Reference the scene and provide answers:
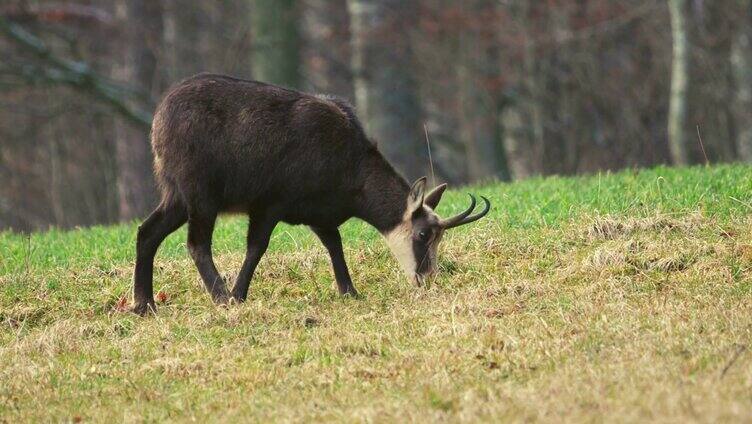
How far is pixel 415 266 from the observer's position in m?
10.2

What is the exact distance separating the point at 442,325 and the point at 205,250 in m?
2.25

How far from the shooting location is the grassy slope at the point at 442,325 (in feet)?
22.9

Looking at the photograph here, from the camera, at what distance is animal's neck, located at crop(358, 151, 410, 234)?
1027 centimetres

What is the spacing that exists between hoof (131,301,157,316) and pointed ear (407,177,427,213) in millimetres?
2153

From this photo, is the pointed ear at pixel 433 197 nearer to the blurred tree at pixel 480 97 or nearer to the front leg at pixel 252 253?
the front leg at pixel 252 253

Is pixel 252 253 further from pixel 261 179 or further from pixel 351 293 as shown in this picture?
pixel 351 293

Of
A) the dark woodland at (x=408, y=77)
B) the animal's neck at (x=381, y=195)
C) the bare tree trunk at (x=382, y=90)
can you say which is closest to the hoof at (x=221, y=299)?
the animal's neck at (x=381, y=195)

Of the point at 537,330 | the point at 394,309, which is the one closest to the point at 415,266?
the point at 394,309

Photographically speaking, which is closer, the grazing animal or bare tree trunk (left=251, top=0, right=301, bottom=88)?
the grazing animal

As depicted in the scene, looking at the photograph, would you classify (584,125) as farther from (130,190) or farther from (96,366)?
(96,366)

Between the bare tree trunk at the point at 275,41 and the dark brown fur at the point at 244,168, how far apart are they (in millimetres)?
10395

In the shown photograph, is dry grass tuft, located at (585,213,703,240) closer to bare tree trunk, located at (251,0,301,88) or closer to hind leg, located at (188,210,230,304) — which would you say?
hind leg, located at (188,210,230,304)

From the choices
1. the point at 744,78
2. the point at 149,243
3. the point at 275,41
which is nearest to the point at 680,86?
the point at 744,78

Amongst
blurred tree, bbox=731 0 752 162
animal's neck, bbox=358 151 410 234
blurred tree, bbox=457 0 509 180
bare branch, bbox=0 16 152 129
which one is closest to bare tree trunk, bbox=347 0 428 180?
bare branch, bbox=0 16 152 129
